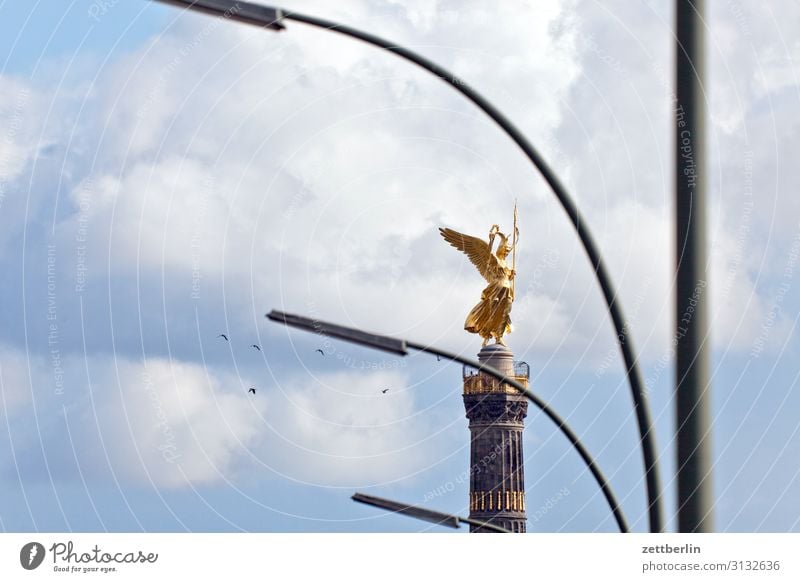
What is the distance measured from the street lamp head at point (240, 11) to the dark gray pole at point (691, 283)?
425 cm

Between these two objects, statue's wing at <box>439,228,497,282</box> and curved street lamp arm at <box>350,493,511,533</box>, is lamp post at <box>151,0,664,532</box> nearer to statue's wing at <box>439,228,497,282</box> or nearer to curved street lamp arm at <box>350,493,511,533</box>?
curved street lamp arm at <box>350,493,511,533</box>

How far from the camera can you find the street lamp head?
16.4 m

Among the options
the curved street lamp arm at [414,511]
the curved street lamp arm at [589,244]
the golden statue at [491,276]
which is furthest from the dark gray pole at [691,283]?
the golden statue at [491,276]

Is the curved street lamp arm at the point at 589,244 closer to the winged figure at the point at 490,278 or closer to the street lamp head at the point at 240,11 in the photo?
the street lamp head at the point at 240,11

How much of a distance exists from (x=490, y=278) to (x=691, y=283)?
48.9 m

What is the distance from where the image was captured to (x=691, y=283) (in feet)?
48.3

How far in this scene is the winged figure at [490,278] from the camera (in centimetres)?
6284

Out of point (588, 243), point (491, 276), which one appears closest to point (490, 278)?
point (491, 276)
